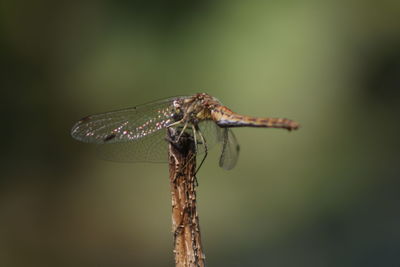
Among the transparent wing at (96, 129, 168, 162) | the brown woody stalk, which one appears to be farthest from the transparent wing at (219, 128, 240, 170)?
the brown woody stalk

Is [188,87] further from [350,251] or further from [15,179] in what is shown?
[350,251]

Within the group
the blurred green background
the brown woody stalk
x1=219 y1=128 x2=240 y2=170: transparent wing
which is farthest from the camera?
the blurred green background

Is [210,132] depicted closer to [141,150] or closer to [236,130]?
[141,150]

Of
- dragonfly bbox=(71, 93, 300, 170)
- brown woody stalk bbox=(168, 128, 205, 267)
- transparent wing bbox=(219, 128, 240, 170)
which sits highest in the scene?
dragonfly bbox=(71, 93, 300, 170)

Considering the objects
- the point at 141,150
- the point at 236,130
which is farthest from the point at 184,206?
the point at 236,130

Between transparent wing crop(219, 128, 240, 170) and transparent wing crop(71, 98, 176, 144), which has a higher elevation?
transparent wing crop(71, 98, 176, 144)

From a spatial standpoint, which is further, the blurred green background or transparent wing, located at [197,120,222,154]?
the blurred green background

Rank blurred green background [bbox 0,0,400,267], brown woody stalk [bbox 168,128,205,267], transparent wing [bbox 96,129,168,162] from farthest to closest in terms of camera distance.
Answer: blurred green background [bbox 0,0,400,267]
transparent wing [bbox 96,129,168,162]
brown woody stalk [bbox 168,128,205,267]

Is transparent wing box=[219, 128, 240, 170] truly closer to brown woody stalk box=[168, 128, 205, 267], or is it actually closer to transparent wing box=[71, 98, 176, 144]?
transparent wing box=[71, 98, 176, 144]
